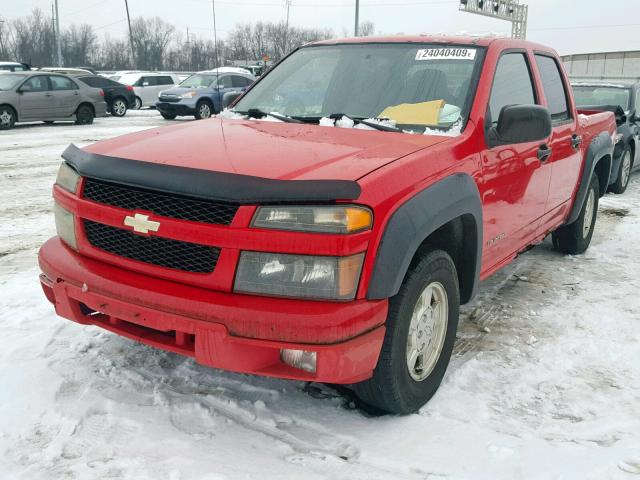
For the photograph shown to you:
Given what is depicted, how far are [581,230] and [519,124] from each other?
2.67 metres

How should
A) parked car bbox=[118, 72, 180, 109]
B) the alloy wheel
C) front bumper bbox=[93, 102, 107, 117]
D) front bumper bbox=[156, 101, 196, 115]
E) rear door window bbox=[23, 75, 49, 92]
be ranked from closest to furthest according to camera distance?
the alloy wheel → rear door window bbox=[23, 75, 49, 92] → front bumper bbox=[93, 102, 107, 117] → front bumper bbox=[156, 101, 196, 115] → parked car bbox=[118, 72, 180, 109]

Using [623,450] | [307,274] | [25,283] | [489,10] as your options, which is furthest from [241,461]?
[489,10]

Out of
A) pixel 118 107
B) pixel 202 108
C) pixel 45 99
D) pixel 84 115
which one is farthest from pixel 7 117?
pixel 118 107

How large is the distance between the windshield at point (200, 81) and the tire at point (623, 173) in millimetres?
13295

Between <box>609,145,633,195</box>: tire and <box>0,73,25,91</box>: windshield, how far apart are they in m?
13.8

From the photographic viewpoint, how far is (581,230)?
18.1 feet

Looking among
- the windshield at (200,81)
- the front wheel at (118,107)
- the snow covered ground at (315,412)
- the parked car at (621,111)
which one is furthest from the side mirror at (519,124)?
the front wheel at (118,107)

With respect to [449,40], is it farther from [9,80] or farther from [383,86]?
[9,80]

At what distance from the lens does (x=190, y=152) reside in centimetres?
276

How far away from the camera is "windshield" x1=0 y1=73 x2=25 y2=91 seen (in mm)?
15305

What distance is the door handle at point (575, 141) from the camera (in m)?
4.68

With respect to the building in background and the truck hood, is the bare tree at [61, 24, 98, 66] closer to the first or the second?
the building in background

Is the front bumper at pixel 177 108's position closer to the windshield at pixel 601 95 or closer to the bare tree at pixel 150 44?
the windshield at pixel 601 95

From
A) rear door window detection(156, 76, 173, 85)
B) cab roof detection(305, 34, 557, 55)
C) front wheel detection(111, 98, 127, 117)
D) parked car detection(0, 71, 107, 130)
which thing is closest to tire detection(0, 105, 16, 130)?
parked car detection(0, 71, 107, 130)
